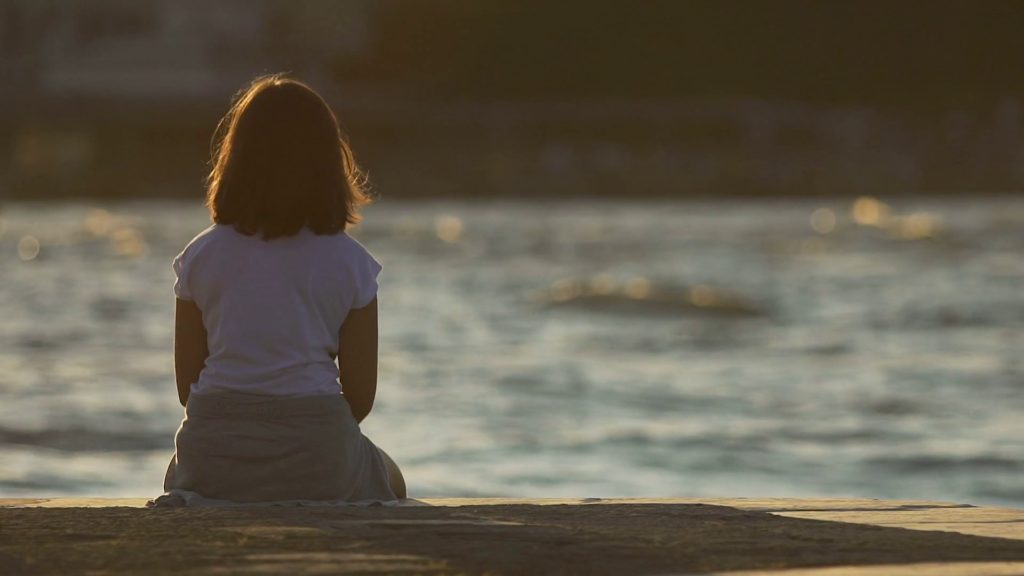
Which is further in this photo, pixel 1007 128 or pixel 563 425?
pixel 1007 128

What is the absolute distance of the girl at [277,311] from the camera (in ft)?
13.7

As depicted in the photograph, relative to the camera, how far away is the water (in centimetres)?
1245

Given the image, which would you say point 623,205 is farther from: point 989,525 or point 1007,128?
point 989,525

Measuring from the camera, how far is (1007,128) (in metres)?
106

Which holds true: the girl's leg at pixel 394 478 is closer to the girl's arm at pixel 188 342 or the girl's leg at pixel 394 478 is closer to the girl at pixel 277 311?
the girl at pixel 277 311

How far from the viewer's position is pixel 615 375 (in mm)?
19359

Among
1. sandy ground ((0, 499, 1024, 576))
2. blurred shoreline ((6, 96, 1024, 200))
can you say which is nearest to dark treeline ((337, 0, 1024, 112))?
blurred shoreline ((6, 96, 1024, 200))

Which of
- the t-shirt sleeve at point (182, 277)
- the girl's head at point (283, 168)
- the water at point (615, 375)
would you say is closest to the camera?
the girl's head at point (283, 168)

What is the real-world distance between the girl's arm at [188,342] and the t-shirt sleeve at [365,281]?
1.22ft

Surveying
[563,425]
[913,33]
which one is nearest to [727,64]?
[913,33]

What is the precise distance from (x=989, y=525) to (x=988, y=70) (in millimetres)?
120993

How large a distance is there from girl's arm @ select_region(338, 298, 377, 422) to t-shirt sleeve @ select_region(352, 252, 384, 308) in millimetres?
15


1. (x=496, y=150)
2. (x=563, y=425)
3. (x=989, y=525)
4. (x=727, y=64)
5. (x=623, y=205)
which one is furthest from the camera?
(x=727, y=64)

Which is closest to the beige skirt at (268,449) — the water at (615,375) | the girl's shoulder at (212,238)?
the girl's shoulder at (212,238)
